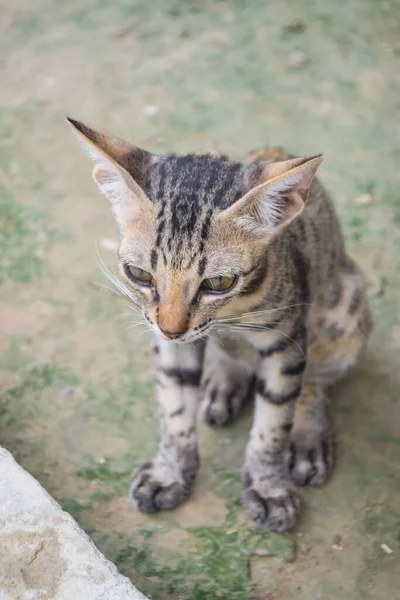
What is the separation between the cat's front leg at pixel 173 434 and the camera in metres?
3.72

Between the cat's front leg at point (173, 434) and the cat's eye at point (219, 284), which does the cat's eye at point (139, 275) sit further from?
the cat's front leg at point (173, 434)

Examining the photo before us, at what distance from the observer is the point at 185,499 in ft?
12.7

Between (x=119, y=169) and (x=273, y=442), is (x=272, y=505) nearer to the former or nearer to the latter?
(x=273, y=442)

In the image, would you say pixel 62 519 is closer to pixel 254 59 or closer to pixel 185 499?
pixel 185 499

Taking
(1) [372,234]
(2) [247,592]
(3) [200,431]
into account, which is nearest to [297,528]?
(2) [247,592]

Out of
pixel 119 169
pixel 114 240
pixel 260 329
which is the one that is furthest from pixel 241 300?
pixel 114 240

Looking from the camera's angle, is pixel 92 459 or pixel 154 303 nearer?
pixel 154 303

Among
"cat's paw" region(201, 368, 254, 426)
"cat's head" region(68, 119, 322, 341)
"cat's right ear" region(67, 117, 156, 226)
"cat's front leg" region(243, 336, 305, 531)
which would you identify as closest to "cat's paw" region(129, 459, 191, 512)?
"cat's front leg" region(243, 336, 305, 531)

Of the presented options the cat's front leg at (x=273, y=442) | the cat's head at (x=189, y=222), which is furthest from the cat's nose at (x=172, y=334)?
the cat's front leg at (x=273, y=442)

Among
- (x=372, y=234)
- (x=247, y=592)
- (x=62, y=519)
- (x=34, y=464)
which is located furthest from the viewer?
(x=372, y=234)

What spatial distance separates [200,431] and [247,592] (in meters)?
0.98

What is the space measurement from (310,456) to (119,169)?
1.83 m

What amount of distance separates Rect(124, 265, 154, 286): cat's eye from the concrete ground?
1.31 meters

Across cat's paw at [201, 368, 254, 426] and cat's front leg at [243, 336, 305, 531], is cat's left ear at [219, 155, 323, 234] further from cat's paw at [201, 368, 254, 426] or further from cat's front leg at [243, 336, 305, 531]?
cat's paw at [201, 368, 254, 426]
